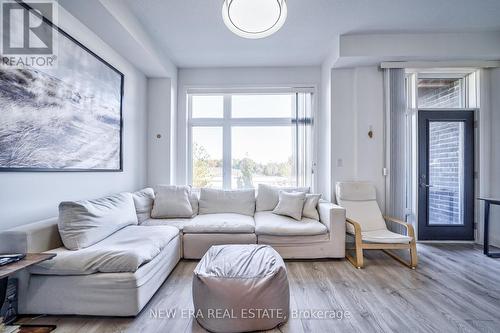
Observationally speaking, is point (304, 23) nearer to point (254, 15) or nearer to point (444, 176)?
point (254, 15)

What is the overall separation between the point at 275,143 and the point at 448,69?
9.10 ft

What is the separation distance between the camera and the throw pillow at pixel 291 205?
2971 millimetres

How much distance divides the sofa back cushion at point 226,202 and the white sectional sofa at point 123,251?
51cm

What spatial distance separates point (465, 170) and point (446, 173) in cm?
24

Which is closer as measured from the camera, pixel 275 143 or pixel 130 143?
pixel 130 143

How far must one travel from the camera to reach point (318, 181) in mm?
3615

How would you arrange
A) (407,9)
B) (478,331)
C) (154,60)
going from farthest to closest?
(154,60) → (407,9) → (478,331)

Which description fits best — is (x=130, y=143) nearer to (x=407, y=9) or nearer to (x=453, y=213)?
(x=407, y=9)

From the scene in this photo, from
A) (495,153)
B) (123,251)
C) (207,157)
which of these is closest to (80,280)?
(123,251)

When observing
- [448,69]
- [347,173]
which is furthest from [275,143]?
[448,69]

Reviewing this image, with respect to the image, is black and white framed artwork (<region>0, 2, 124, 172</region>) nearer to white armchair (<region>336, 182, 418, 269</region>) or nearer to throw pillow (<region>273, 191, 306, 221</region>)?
throw pillow (<region>273, 191, 306, 221</region>)

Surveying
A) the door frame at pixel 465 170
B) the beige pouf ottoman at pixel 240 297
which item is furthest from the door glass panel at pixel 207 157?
the door frame at pixel 465 170

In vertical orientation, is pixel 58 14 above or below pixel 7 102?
above

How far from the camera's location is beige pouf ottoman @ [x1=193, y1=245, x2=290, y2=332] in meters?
1.46
